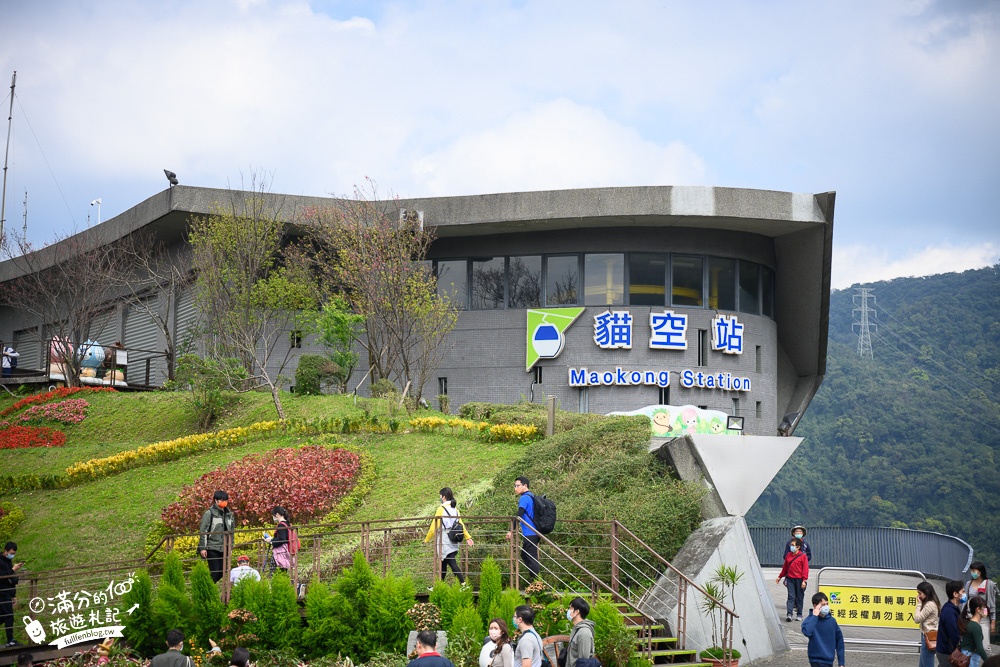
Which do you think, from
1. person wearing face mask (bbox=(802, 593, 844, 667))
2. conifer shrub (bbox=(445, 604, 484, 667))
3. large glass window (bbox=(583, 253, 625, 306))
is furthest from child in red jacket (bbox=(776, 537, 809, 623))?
large glass window (bbox=(583, 253, 625, 306))

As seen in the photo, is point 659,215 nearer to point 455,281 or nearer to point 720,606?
point 455,281

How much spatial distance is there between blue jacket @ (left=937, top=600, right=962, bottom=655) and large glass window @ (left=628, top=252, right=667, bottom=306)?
1851 centimetres

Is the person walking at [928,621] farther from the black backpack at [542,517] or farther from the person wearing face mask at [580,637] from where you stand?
the black backpack at [542,517]

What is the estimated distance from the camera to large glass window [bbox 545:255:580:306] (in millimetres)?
29344

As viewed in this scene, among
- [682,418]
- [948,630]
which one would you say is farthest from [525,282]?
[948,630]

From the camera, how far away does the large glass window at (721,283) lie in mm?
29484

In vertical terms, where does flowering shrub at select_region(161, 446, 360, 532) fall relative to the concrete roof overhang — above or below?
below

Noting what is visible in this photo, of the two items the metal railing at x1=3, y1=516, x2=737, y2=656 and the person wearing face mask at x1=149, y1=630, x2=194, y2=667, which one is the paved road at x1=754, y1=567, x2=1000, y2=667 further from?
the person wearing face mask at x1=149, y1=630, x2=194, y2=667

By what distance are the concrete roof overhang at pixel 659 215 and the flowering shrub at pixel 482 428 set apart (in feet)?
23.6

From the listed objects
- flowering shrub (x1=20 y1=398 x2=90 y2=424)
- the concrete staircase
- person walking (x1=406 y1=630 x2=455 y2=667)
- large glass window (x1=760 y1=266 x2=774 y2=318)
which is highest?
large glass window (x1=760 y1=266 x2=774 y2=318)

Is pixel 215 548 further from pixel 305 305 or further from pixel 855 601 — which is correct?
pixel 305 305

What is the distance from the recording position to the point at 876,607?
571 inches

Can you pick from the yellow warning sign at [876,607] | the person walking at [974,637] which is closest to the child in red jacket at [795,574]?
the yellow warning sign at [876,607]

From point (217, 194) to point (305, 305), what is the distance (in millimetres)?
4106
